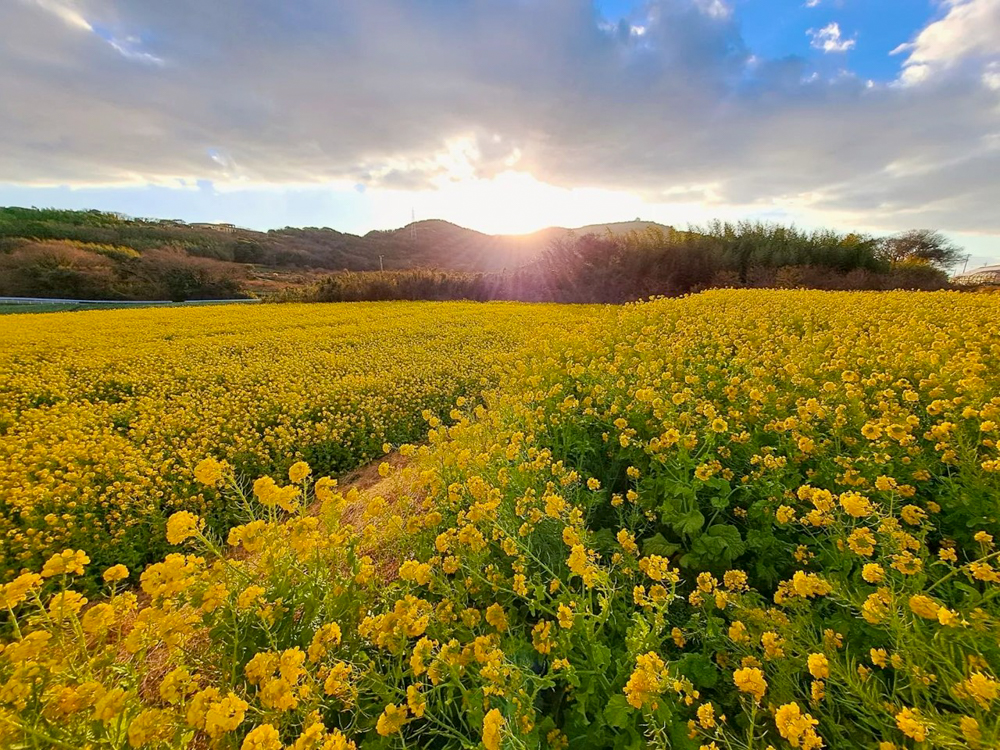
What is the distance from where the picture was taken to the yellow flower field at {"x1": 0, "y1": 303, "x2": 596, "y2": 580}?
4.27 meters

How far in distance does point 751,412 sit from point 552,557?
174 centimetres

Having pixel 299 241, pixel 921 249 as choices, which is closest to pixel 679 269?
pixel 921 249

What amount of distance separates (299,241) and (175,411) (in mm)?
92462

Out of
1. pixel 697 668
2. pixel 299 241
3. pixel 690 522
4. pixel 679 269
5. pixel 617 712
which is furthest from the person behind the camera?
pixel 299 241

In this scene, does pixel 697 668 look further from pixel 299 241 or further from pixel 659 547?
pixel 299 241

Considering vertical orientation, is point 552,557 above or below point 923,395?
below

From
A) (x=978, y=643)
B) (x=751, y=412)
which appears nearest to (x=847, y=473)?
(x=751, y=412)

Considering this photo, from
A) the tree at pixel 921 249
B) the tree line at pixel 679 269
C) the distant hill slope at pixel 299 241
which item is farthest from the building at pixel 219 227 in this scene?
the tree at pixel 921 249

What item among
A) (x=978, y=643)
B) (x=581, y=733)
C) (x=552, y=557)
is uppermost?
(x=978, y=643)

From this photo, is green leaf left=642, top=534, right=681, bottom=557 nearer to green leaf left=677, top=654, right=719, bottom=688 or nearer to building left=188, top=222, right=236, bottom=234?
green leaf left=677, top=654, right=719, bottom=688

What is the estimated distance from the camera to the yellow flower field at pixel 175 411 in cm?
427

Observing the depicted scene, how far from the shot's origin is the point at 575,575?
2.40 metres

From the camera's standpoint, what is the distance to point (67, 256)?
3759 cm

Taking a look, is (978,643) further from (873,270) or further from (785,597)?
(873,270)
